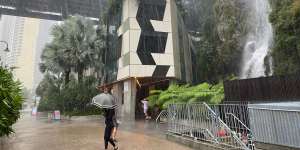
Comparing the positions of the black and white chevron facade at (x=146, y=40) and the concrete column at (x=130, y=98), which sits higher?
the black and white chevron facade at (x=146, y=40)

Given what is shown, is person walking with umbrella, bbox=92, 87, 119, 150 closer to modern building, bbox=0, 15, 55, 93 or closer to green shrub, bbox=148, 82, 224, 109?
green shrub, bbox=148, 82, 224, 109

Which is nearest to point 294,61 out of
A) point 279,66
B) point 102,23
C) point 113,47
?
point 279,66

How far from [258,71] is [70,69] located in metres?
20.6

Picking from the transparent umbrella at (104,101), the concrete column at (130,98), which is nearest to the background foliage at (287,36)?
the concrete column at (130,98)

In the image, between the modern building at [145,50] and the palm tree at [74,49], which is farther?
the palm tree at [74,49]

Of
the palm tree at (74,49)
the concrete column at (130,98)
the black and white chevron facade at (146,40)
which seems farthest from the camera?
the palm tree at (74,49)

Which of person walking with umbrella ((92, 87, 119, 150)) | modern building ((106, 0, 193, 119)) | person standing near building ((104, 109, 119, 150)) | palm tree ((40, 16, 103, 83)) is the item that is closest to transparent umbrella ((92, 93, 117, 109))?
person walking with umbrella ((92, 87, 119, 150))

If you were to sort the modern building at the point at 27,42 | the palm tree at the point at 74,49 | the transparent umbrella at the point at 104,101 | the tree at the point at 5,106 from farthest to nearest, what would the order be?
the modern building at the point at 27,42, the palm tree at the point at 74,49, the transparent umbrella at the point at 104,101, the tree at the point at 5,106

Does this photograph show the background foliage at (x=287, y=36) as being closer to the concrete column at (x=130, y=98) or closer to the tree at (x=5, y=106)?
the concrete column at (x=130, y=98)

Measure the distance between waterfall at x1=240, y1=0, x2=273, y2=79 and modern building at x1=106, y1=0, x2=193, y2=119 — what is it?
701 cm

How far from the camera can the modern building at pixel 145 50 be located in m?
22.6

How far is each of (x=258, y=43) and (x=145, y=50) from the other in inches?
538

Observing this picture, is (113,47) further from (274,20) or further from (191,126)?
(191,126)

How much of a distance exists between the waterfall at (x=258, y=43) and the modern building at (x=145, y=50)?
276 inches
